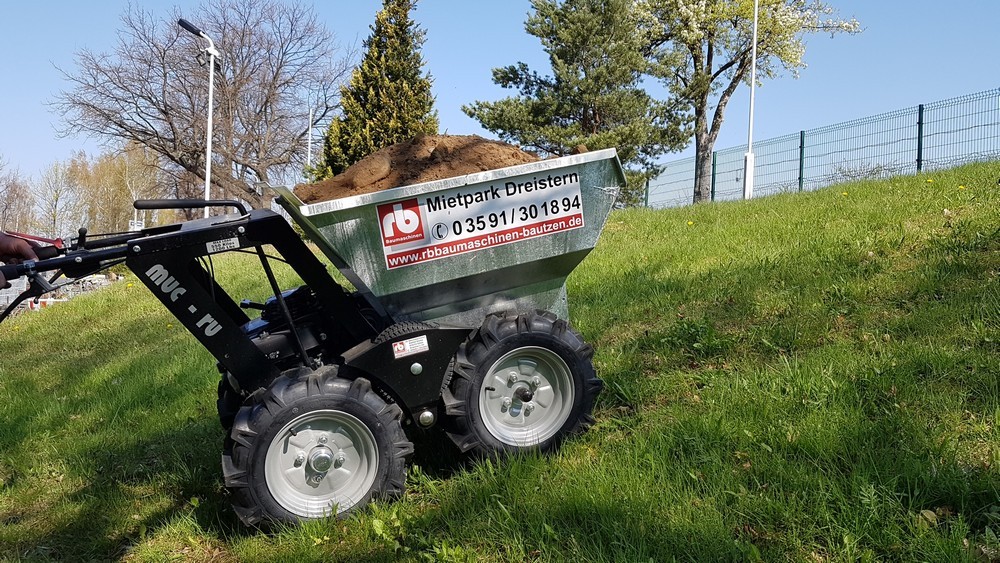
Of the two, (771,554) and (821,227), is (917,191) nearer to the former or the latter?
(821,227)

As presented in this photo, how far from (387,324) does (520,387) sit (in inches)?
28.6

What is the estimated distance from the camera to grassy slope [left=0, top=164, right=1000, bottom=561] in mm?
2518

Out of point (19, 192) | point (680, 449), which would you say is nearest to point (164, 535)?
point (680, 449)

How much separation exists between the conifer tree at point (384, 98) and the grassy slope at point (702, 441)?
10.6 meters

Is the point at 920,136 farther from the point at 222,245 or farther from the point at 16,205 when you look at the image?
the point at 16,205

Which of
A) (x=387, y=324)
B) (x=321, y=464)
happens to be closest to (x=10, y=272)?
(x=321, y=464)

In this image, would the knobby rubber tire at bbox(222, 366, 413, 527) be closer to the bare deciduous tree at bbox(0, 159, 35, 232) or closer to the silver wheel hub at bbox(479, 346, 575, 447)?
the silver wheel hub at bbox(479, 346, 575, 447)

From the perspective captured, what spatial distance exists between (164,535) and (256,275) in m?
8.72

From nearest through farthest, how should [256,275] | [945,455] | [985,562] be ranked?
[985,562]
[945,455]
[256,275]

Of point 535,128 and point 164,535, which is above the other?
point 535,128

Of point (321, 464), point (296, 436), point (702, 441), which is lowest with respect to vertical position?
point (702, 441)

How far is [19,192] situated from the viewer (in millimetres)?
55344

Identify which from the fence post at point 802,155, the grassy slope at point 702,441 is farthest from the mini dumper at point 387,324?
the fence post at point 802,155

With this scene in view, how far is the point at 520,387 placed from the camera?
10.8 ft
